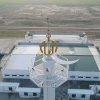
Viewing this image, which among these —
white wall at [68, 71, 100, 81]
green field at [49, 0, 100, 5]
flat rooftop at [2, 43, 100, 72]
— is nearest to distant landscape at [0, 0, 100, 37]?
green field at [49, 0, 100, 5]

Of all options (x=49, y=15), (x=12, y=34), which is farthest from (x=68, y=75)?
(x=49, y=15)

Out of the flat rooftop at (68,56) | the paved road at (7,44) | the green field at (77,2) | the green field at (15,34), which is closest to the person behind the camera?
the flat rooftop at (68,56)

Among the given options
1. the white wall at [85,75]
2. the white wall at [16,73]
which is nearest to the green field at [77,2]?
the white wall at [85,75]

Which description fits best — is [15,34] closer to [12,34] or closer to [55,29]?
[12,34]

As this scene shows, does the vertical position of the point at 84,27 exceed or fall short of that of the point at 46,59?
it falls short

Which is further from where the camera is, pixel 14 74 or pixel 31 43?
pixel 31 43

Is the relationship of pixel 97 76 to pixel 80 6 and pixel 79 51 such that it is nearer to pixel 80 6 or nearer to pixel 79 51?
pixel 79 51

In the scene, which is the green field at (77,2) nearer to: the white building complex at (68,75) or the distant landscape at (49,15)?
the distant landscape at (49,15)

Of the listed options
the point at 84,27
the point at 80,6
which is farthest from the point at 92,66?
the point at 80,6
